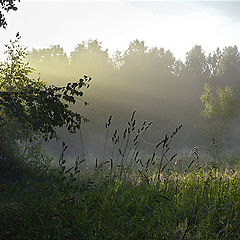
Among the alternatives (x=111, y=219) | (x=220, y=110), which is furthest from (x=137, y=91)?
(x=111, y=219)

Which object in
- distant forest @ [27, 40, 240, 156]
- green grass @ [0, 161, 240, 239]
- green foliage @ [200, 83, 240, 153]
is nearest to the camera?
green grass @ [0, 161, 240, 239]

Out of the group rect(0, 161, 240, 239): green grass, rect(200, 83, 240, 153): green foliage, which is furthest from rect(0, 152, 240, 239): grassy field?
rect(200, 83, 240, 153): green foliage

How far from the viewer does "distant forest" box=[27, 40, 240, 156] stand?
83.2ft

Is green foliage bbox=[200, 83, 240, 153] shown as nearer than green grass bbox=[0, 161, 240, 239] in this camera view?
No

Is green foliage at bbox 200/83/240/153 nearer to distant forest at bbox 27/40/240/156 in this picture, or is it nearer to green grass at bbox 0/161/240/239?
distant forest at bbox 27/40/240/156

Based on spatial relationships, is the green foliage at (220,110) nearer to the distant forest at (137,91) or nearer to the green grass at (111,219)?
the distant forest at (137,91)

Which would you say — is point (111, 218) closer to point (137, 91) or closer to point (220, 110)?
point (220, 110)

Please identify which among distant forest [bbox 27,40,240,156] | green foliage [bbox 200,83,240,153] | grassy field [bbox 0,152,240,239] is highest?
distant forest [bbox 27,40,240,156]

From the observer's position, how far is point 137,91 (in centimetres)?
3006

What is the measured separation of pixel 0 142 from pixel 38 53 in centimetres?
3439

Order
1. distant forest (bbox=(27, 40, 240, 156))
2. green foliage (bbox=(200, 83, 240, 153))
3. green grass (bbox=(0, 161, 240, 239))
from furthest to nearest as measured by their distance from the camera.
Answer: distant forest (bbox=(27, 40, 240, 156)) → green foliage (bbox=(200, 83, 240, 153)) → green grass (bbox=(0, 161, 240, 239))

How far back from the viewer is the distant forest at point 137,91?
83.2ft

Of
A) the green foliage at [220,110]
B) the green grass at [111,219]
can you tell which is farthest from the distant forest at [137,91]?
the green grass at [111,219]

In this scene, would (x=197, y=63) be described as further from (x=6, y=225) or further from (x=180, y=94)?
(x=6, y=225)
